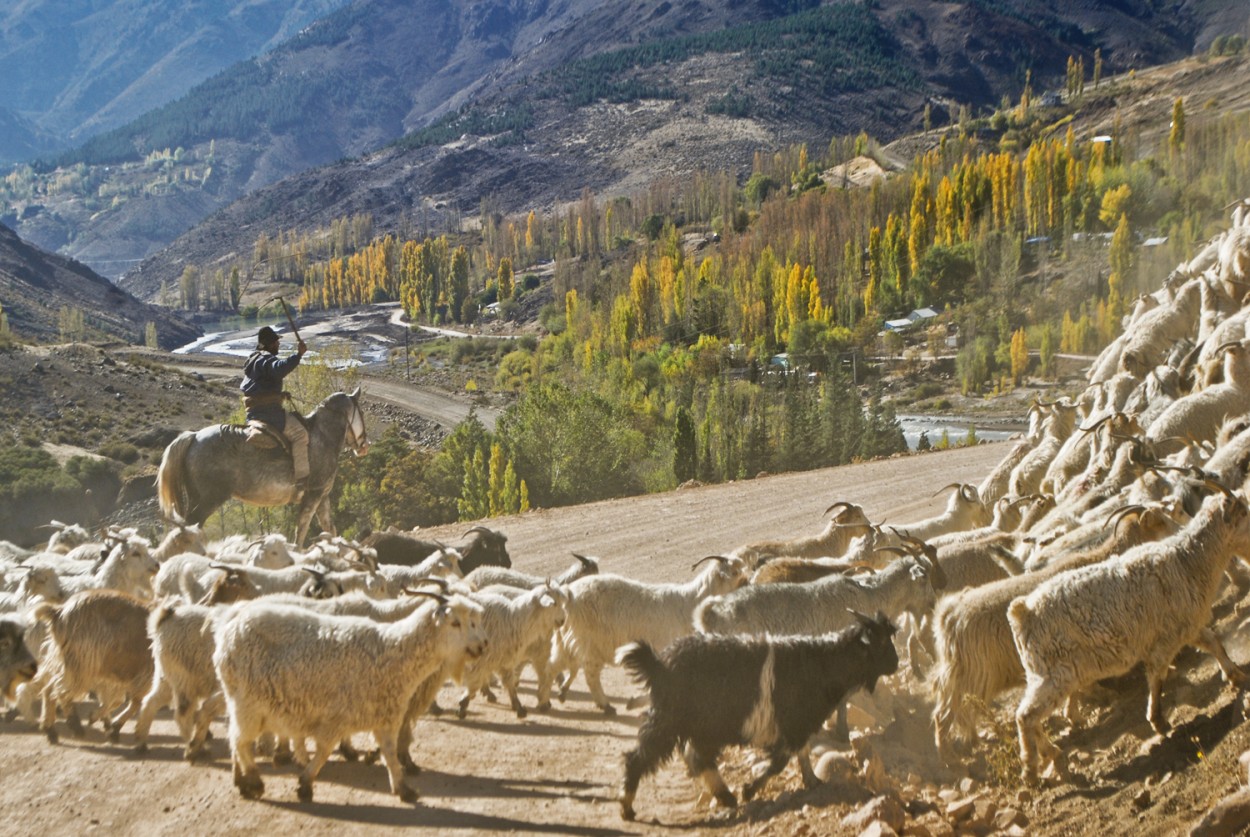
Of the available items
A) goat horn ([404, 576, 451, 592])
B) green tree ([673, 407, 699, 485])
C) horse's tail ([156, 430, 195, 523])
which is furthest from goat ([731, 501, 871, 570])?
green tree ([673, 407, 699, 485])

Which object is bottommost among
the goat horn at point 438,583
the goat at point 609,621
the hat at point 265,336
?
the goat at point 609,621

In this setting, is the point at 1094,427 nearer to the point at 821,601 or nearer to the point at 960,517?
the point at 960,517

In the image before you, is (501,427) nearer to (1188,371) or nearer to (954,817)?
(1188,371)

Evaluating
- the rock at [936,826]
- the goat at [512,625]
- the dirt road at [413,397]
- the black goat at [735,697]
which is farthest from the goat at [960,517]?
the dirt road at [413,397]

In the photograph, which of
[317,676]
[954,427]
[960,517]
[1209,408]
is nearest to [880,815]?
[317,676]

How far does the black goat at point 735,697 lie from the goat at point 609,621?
2.92 meters

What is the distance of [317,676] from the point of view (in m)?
9.05

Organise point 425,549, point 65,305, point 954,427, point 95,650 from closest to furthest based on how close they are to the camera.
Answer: point 95,650, point 425,549, point 954,427, point 65,305

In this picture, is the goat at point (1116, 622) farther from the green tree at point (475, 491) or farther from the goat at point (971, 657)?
the green tree at point (475, 491)

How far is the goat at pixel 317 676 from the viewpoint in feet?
29.5

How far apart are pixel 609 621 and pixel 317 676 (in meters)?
3.43

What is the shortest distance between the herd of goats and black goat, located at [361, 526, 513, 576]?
17 centimetres

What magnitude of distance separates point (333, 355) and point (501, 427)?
101 ft

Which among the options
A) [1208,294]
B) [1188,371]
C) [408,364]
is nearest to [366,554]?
[1188,371]
